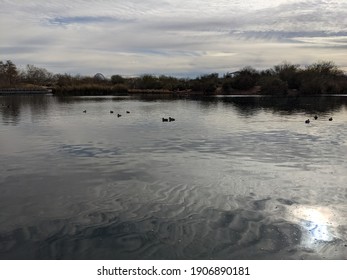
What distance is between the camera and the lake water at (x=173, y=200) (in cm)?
766

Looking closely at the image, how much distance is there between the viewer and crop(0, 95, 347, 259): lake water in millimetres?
7664

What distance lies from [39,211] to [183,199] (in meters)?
3.82

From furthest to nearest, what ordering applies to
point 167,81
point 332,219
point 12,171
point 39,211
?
point 167,81 < point 12,171 < point 39,211 < point 332,219

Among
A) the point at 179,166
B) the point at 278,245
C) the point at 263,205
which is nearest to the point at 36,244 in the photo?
the point at 278,245

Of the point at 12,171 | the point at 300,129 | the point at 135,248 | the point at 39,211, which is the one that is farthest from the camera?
the point at 300,129

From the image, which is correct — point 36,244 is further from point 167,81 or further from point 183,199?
point 167,81

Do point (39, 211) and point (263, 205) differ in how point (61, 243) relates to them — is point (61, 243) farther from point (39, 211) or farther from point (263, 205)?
point (263, 205)

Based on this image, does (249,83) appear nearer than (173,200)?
No

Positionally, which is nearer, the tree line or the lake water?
the lake water

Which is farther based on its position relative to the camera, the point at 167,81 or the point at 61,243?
the point at 167,81

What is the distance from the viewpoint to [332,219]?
29.8 ft

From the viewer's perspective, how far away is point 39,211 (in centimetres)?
969

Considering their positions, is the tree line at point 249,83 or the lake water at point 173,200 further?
the tree line at point 249,83

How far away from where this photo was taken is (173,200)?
34.6ft
